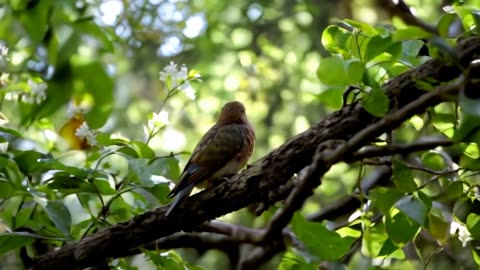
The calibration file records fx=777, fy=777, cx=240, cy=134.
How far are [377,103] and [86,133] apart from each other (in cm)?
76

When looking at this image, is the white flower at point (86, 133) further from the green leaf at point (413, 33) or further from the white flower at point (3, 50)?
the green leaf at point (413, 33)

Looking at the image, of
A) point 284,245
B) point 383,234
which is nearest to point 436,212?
point 383,234

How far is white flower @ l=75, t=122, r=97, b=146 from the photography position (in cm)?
175

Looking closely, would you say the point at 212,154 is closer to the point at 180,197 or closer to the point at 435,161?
the point at 180,197

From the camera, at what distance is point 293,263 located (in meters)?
1.51

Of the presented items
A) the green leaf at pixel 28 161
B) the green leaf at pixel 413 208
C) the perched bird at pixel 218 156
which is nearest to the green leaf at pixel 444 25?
the green leaf at pixel 413 208

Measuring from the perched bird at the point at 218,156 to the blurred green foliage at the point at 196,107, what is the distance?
60 millimetres

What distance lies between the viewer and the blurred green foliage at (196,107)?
694 millimetres

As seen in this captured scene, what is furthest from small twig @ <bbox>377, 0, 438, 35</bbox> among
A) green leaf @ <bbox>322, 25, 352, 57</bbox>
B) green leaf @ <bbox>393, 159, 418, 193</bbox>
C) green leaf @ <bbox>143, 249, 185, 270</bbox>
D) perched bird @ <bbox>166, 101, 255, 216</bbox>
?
green leaf @ <bbox>143, 249, 185, 270</bbox>

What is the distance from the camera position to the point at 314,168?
3.85 ft

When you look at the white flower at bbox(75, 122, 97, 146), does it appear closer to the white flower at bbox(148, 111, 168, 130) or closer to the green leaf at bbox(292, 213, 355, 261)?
the white flower at bbox(148, 111, 168, 130)

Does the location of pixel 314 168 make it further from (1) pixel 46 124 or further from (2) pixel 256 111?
(2) pixel 256 111

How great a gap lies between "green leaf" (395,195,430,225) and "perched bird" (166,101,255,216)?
1.48ft

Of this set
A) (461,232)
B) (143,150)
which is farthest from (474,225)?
(143,150)
